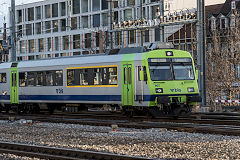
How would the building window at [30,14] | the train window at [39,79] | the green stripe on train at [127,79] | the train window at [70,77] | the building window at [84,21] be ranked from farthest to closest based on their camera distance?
the building window at [30,14]
the building window at [84,21]
the train window at [39,79]
the train window at [70,77]
the green stripe on train at [127,79]

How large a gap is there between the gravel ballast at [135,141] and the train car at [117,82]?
3.39 meters

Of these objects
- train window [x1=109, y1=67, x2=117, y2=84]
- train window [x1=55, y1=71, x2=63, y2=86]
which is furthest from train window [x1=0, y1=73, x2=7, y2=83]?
train window [x1=109, y1=67, x2=117, y2=84]

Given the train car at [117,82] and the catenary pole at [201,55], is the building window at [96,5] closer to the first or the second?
the catenary pole at [201,55]

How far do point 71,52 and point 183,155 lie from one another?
207 feet

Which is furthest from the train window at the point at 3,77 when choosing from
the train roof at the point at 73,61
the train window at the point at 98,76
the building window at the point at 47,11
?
the building window at the point at 47,11

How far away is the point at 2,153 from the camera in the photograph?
39.3ft

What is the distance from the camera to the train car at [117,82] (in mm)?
20484

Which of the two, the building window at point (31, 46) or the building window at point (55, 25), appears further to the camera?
the building window at point (31, 46)

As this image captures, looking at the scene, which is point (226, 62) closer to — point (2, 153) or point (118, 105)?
point (118, 105)

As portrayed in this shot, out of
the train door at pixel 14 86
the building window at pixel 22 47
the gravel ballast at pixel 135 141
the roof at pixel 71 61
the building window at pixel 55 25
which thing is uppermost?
the building window at pixel 55 25

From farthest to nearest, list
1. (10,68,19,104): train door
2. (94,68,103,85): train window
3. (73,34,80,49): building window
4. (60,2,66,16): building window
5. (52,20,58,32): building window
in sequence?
(52,20,58,32): building window, (60,2,66,16): building window, (73,34,80,49): building window, (10,68,19,104): train door, (94,68,103,85): train window

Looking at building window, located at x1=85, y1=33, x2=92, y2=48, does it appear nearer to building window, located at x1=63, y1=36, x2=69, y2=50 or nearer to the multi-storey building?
the multi-storey building

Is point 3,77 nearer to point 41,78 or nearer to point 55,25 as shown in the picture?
point 41,78

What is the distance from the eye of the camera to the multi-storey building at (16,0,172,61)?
65375 mm
